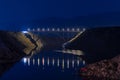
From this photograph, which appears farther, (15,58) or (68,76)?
(15,58)

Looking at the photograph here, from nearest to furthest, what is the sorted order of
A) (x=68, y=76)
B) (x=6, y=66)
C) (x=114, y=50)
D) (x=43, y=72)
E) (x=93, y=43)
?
(x=68, y=76) → (x=43, y=72) → (x=6, y=66) → (x=114, y=50) → (x=93, y=43)

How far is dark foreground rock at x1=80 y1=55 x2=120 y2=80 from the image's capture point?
7625cm

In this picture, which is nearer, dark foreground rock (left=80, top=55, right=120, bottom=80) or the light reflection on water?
dark foreground rock (left=80, top=55, right=120, bottom=80)

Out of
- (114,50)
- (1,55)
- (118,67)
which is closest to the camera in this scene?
(118,67)

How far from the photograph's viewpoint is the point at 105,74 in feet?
254

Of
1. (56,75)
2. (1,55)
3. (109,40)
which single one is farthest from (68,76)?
(109,40)

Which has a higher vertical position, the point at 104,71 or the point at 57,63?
the point at 104,71

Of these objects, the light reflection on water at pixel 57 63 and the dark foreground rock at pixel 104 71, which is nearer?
the dark foreground rock at pixel 104 71

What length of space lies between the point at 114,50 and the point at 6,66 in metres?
73.2

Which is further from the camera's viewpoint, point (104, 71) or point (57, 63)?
point (57, 63)

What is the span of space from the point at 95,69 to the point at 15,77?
1815 centimetres

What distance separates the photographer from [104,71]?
78.2 meters

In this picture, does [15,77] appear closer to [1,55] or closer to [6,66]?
[6,66]

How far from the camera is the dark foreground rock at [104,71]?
76.2 metres
